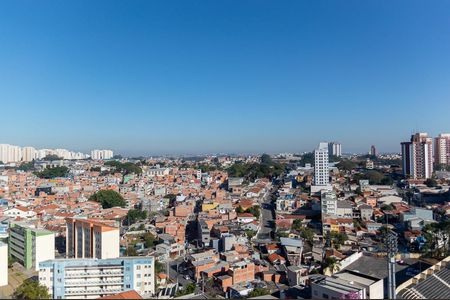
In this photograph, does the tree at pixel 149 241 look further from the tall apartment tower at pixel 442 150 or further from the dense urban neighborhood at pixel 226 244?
the tall apartment tower at pixel 442 150

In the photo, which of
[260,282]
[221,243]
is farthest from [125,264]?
[221,243]

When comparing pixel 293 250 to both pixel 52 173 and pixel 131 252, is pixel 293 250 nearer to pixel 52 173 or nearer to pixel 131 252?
pixel 131 252

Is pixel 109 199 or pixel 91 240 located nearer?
pixel 91 240

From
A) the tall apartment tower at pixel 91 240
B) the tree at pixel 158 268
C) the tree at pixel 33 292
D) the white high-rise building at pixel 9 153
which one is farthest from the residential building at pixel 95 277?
the white high-rise building at pixel 9 153

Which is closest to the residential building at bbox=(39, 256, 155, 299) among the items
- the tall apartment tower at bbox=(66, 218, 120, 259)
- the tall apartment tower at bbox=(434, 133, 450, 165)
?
the tall apartment tower at bbox=(66, 218, 120, 259)

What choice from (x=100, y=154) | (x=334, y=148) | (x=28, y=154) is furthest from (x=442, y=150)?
(x=100, y=154)
